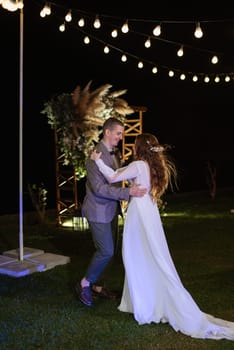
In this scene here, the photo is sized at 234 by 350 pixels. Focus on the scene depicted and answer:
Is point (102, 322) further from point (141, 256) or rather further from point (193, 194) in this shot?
point (193, 194)

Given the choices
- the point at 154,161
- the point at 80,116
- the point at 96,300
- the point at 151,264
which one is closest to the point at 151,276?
the point at 151,264

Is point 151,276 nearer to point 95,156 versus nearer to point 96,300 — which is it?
point 96,300

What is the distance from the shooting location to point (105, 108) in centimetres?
897

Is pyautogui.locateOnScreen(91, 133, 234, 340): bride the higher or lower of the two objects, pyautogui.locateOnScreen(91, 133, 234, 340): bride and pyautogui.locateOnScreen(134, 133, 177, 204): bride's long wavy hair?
the lower

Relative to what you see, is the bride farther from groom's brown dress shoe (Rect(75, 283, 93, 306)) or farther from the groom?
groom's brown dress shoe (Rect(75, 283, 93, 306))

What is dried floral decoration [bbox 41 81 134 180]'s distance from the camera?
28.6 feet

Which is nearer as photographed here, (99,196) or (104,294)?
(99,196)

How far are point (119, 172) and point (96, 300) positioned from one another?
51.0 inches

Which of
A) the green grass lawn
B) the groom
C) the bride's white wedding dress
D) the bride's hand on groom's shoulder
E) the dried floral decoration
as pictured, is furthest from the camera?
the dried floral decoration

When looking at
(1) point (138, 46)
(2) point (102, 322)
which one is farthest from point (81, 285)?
(1) point (138, 46)

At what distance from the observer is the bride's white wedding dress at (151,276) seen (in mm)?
3631

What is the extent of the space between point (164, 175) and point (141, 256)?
2.33 ft

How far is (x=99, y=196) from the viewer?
4.18 meters

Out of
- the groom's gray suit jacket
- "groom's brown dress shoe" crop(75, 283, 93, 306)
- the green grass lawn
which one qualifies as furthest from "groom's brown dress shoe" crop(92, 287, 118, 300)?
the groom's gray suit jacket
